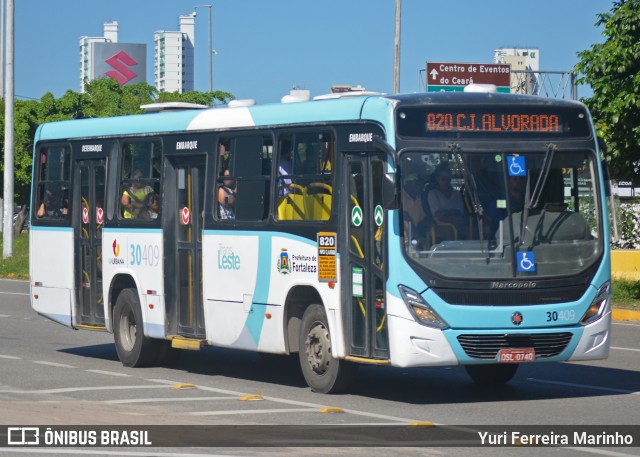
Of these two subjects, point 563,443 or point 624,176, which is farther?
point 624,176

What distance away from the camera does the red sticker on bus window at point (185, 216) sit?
54.1 feet

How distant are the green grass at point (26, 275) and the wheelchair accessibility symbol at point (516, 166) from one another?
473 inches

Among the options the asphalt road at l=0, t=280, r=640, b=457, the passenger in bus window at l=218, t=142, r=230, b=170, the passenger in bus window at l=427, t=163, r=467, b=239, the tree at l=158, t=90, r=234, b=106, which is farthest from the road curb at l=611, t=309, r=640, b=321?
the tree at l=158, t=90, r=234, b=106

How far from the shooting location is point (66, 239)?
61.5ft

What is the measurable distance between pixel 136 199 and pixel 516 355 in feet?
20.3

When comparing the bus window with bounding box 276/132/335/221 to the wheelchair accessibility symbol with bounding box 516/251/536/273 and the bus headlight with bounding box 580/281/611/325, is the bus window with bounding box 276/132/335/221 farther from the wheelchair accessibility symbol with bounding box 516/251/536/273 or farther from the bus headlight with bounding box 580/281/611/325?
the bus headlight with bounding box 580/281/611/325

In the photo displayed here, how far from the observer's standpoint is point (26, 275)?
129 ft

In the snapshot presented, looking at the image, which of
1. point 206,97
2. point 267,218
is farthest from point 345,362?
point 206,97

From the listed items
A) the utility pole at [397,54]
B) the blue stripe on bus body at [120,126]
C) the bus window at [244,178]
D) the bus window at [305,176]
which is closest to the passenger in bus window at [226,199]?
the bus window at [244,178]

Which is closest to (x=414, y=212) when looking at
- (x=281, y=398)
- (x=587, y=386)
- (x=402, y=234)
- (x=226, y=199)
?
A: (x=402, y=234)

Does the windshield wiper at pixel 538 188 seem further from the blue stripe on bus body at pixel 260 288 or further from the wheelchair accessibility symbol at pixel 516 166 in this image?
the blue stripe on bus body at pixel 260 288

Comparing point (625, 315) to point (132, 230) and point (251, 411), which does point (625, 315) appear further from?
point (251, 411)

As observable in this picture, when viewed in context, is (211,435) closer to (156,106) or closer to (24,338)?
(156,106)

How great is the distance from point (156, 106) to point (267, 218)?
11.9 ft
